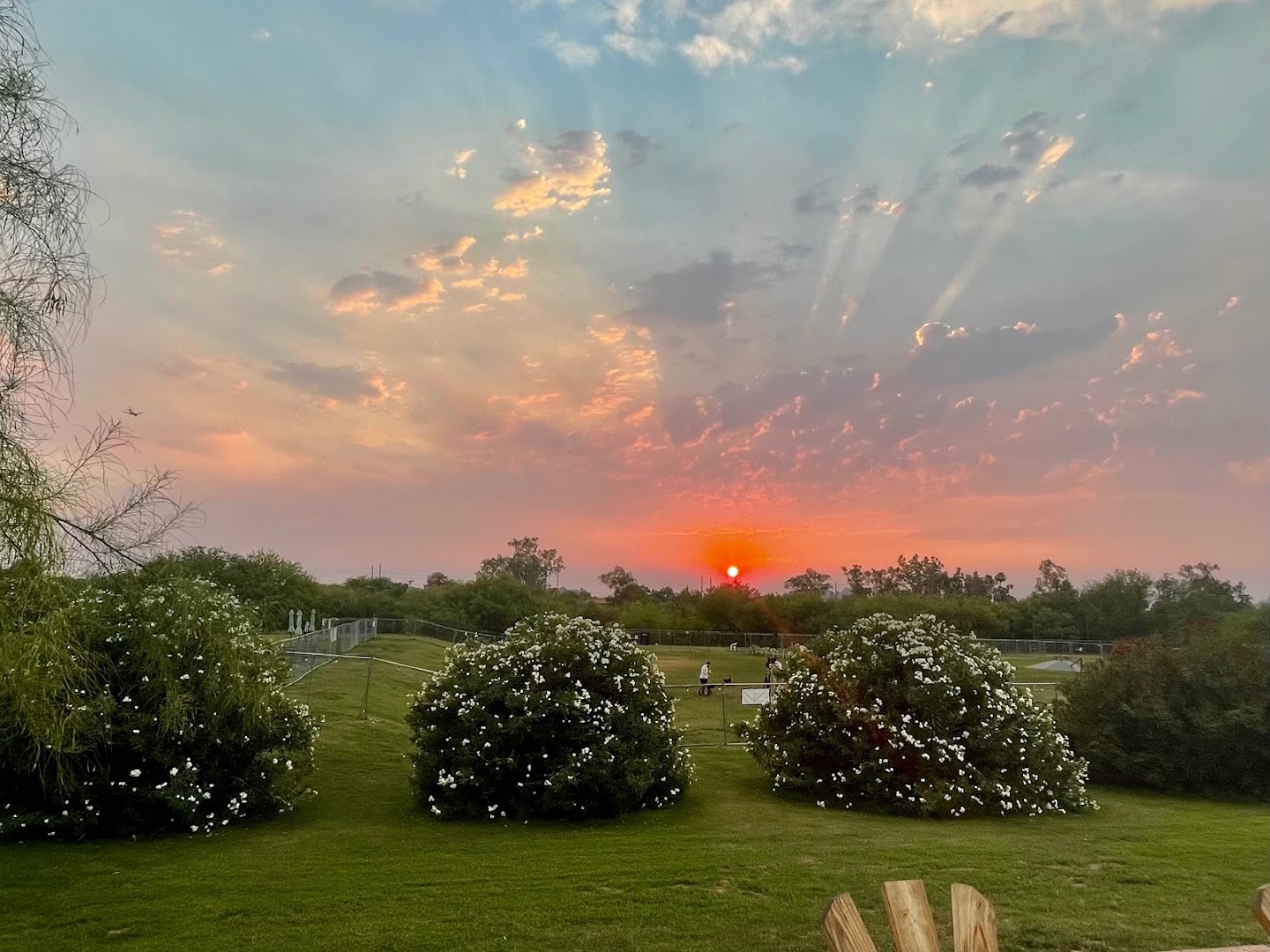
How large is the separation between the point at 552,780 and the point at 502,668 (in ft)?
6.48

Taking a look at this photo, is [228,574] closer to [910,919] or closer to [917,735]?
[917,735]

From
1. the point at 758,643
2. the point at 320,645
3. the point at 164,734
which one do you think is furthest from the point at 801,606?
the point at 164,734

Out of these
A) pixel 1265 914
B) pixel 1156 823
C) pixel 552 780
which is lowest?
pixel 1156 823

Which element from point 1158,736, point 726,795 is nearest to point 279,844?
point 726,795

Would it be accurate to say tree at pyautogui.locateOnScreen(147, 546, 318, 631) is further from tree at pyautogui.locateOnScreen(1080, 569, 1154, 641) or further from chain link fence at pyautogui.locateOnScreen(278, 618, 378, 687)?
tree at pyautogui.locateOnScreen(1080, 569, 1154, 641)

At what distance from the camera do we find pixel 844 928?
2.45m

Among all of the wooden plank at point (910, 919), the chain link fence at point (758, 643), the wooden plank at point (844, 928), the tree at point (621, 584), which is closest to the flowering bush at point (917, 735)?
the wooden plank at point (910, 919)

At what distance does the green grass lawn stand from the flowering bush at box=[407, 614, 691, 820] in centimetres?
53

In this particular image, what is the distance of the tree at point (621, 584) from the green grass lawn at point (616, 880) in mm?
103590

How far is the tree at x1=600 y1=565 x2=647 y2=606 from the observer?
116438 mm

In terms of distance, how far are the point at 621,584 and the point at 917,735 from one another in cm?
10697

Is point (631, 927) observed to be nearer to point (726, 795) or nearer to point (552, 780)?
point (552, 780)

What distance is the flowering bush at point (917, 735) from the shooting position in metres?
12.6

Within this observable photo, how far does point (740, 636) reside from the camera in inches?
2576
